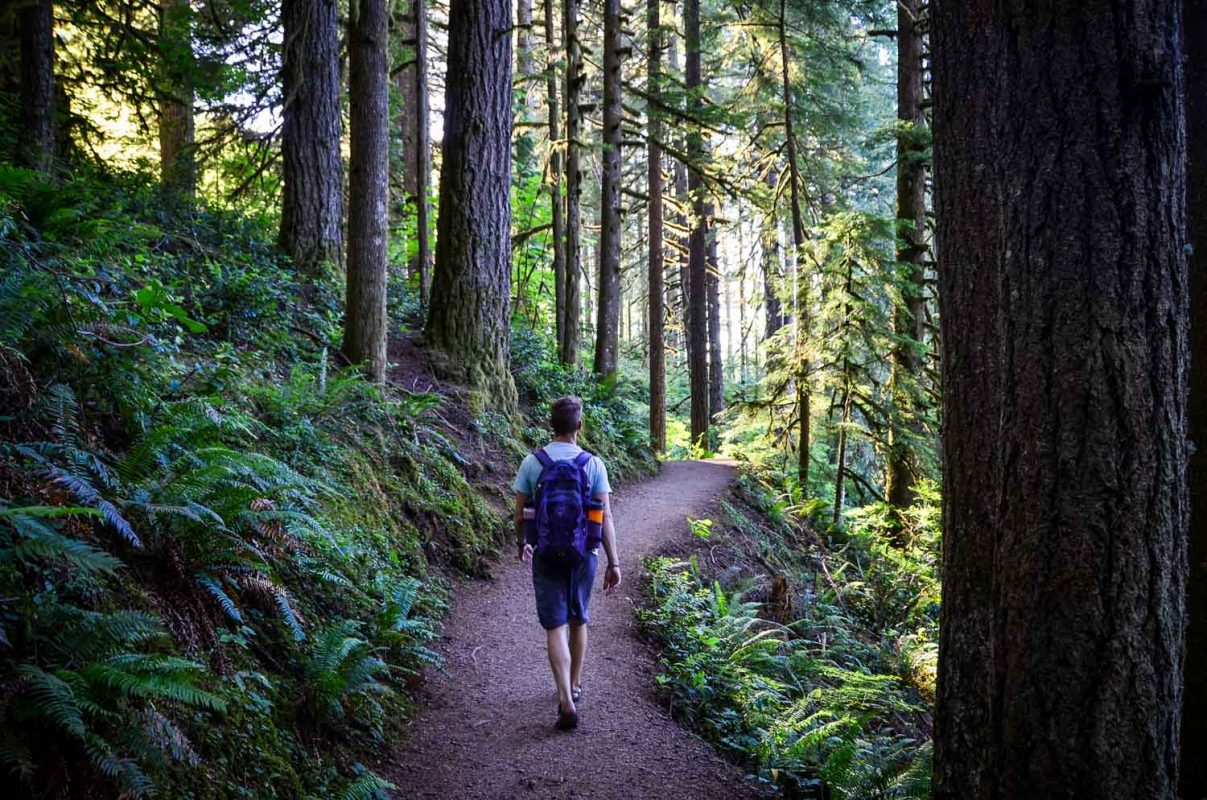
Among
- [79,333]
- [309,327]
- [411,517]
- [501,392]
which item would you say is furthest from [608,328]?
[79,333]

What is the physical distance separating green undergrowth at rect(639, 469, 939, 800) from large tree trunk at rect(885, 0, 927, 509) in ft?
3.38

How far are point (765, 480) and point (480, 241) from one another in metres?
8.87

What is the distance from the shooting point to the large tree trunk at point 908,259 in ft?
41.4

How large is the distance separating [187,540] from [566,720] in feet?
8.58

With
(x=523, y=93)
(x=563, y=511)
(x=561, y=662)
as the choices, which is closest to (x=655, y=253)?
(x=523, y=93)

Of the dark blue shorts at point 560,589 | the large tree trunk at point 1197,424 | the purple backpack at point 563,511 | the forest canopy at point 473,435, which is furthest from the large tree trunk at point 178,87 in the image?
the large tree trunk at point 1197,424

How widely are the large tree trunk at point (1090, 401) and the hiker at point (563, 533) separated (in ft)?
7.90

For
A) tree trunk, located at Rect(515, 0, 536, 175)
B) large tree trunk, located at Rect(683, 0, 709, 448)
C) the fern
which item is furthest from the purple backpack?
tree trunk, located at Rect(515, 0, 536, 175)

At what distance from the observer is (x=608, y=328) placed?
1648 centimetres

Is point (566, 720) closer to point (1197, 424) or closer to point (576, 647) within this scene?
point (576, 647)

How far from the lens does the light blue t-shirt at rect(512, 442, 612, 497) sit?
476cm

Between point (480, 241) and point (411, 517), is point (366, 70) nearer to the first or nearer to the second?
point (480, 241)

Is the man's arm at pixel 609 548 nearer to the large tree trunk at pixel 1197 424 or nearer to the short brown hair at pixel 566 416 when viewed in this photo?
the short brown hair at pixel 566 416

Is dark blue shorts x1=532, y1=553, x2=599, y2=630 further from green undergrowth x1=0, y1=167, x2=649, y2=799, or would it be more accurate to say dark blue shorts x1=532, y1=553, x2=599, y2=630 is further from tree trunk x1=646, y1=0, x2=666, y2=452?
tree trunk x1=646, y1=0, x2=666, y2=452
